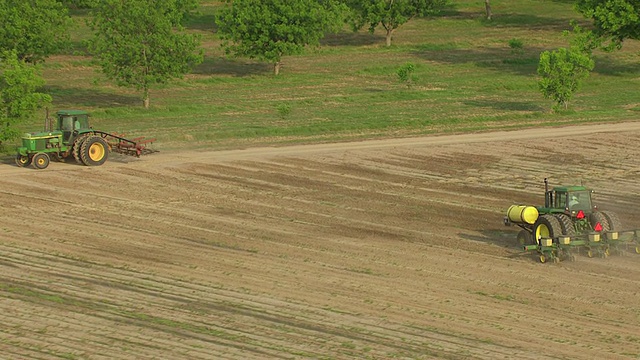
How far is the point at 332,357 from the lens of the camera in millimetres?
21422

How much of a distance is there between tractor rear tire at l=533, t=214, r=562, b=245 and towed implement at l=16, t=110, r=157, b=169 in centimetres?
1835

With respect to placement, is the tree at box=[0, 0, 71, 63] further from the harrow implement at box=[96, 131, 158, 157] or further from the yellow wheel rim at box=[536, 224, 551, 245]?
the yellow wheel rim at box=[536, 224, 551, 245]

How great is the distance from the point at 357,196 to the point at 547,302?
12.5 metres

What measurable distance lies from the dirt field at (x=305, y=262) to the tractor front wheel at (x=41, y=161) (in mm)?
626

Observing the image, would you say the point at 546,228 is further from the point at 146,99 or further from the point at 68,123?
the point at 146,99

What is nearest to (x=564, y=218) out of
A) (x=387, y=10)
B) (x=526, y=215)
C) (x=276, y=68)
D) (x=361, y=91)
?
(x=526, y=215)

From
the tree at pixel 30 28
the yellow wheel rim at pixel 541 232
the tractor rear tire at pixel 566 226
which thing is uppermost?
the tree at pixel 30 28

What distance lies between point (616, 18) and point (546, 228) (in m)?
40.3

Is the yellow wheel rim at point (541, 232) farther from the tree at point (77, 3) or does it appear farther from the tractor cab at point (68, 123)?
the tree at point (77, 3)

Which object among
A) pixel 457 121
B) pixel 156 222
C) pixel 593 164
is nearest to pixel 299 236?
pixel 156 222

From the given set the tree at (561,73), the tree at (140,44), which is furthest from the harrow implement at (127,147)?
the tree at (561,73)

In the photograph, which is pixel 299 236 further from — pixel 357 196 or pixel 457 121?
pixel 457 121

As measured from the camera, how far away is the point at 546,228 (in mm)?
29125

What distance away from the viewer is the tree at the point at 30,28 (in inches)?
2429
